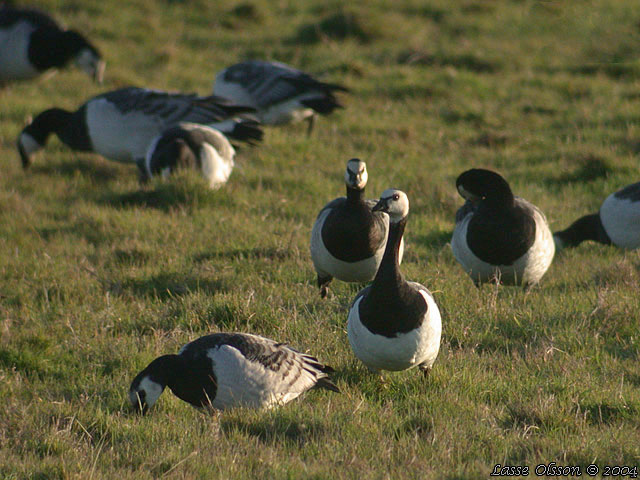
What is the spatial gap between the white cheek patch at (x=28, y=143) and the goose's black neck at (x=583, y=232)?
6653 mm

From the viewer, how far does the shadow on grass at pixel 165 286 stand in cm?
718

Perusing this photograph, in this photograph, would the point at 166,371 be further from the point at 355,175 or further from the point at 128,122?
the point at 128,122

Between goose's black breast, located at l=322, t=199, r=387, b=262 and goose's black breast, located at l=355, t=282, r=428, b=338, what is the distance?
1.50 m

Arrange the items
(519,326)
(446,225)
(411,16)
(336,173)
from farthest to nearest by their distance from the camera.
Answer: (411,16) < (336,173) < (446,225) < (519,326)

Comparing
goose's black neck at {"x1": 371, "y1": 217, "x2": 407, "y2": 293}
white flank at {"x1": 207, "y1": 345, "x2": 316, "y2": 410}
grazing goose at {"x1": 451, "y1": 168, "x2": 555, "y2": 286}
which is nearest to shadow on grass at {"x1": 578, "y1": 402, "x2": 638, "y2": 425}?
goose's black neck at {"x1": 371, "y1": 217, "x2": 407, "y2": 293}

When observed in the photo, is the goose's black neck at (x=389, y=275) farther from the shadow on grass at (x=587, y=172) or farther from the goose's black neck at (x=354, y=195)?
the shadow on grass at (x=587, y=172)

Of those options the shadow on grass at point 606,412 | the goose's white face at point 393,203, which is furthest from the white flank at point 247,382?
the shadow on grass at point 606,412

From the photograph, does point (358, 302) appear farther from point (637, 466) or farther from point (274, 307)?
point (637, 466)

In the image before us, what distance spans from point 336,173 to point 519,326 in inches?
182

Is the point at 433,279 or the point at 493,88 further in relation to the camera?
the point at 493,88

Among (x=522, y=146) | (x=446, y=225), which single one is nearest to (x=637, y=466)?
(x=446, y=225)

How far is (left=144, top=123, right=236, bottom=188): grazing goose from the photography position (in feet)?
32.6

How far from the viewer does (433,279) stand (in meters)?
7.35

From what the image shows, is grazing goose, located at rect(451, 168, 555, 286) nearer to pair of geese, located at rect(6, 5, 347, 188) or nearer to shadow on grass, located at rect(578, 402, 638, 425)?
shadow on grass, located at rect(578, 402, 638, 425)
